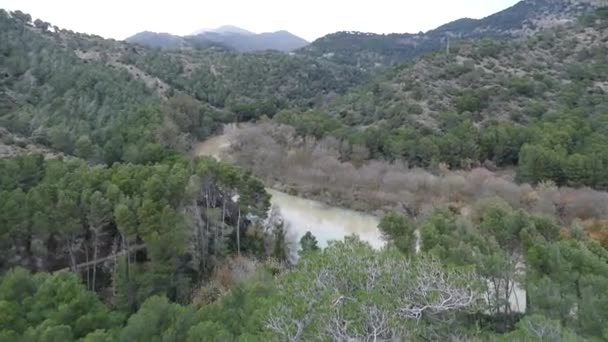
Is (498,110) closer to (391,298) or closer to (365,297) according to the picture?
(391,298)

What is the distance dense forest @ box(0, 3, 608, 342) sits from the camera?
10.0 m

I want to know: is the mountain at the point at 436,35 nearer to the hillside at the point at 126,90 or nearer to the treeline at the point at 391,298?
the hillside at the point at 126,90

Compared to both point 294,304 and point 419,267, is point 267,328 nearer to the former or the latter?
point 294,304

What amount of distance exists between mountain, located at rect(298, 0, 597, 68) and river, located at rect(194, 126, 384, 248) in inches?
2503

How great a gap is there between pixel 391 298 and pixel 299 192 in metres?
27.0

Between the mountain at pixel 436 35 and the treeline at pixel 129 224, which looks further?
the mountain at pixel 436 35

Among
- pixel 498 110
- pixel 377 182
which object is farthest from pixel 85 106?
pixel 498 110

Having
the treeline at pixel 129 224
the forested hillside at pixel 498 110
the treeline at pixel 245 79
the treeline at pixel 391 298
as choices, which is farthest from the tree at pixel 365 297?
the treeline at pixel 245 79

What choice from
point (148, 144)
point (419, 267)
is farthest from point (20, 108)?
point (419, 267)

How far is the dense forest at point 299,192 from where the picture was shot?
32.9ft

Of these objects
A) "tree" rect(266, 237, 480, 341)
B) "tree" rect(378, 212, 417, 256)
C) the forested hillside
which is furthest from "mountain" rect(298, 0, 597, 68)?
"tree" rect(266, 237, 480, 341)

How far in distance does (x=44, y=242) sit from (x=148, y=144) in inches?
553

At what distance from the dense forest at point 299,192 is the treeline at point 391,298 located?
2.1 inches

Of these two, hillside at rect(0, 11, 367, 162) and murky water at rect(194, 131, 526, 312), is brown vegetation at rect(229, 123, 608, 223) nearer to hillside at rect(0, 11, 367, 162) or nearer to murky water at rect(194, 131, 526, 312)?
murky water at rect(194, 131, 526, 312)
